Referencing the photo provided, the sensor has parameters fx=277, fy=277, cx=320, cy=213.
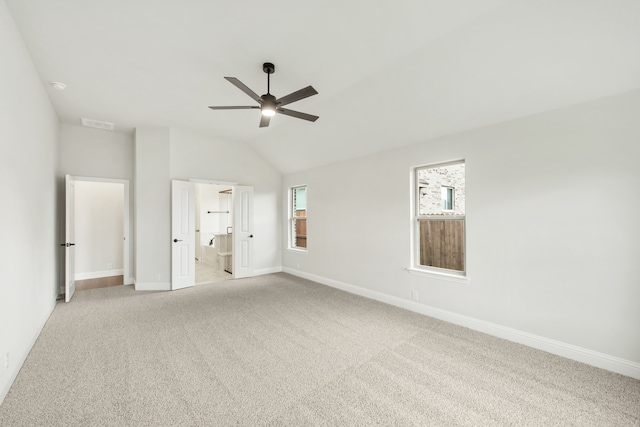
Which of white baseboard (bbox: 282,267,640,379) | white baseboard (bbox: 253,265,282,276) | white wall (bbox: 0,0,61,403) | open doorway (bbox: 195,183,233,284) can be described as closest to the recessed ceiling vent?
white wall (bbox: 0,0,61,403)

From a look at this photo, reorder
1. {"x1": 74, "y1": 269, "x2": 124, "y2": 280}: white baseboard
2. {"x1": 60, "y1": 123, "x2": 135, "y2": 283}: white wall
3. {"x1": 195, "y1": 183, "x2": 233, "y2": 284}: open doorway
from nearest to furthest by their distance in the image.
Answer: {"x1": 60, "y1": 123, "x2": 135, "y2": 283}: white wall
{"x1": 74, "y1": 269, "x2": 124, "y2": 280}: white baseboard
{"x1": 195, "y1": 183, "x2": 233, "y2": 284}: open doorway

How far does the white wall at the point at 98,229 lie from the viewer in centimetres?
610

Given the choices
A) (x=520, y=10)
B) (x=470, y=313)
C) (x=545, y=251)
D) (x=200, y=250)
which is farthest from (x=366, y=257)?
(x=200, y=250)

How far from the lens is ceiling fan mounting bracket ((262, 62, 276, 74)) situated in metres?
3.03

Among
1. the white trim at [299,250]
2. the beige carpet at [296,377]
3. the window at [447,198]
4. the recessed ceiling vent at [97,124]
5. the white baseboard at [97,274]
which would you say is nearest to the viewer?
the beige carpet at [296,377]

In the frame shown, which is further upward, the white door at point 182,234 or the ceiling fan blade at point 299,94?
the ceiling fan blade at point 299,94

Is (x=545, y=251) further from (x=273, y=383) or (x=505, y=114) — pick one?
(x=273, y=383)

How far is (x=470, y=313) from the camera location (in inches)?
135

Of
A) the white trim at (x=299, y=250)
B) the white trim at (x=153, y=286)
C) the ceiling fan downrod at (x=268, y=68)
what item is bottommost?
the white trim at (x=153, y=286)

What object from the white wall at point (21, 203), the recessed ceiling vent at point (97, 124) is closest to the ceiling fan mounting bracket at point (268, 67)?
the white wall at point (21, 203)

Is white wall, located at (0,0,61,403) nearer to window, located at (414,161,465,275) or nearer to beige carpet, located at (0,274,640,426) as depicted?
beige carpet, located at (0,274,640,426)

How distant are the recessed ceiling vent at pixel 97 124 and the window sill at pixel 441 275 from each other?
5780mm

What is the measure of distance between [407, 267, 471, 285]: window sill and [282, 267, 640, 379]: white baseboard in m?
0.42

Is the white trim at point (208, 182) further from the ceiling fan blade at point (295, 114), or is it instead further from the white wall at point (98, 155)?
the ceiling fan blade at point (295, 114)
